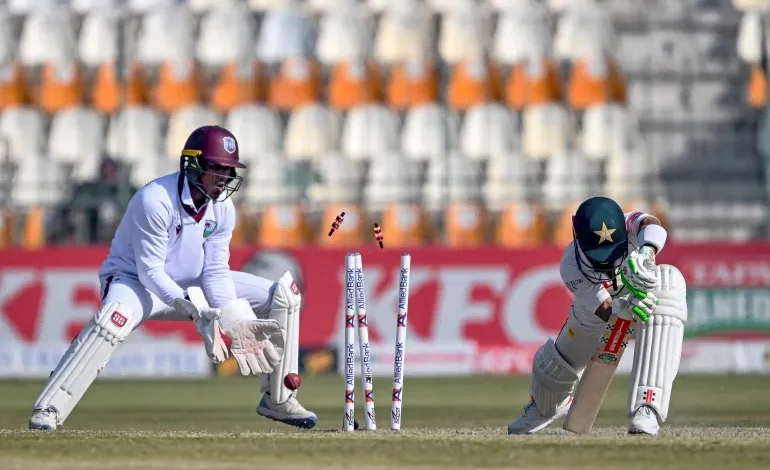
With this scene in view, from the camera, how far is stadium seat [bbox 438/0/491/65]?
19188 mm

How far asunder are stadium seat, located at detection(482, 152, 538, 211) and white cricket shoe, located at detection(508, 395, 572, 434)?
8623 mm

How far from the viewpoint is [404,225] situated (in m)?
16.9

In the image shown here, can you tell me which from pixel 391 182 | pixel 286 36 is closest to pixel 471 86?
pixel 391 182

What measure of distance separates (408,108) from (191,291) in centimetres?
1076

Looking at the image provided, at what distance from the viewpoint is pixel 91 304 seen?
16.4 m

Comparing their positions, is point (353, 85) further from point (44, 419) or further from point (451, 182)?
point (44, 419)

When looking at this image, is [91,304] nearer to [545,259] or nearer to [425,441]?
[545,259]

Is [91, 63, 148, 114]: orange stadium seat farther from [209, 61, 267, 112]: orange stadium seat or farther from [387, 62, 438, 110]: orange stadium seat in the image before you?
[387, 62, 438, 110]: orange stadium seat

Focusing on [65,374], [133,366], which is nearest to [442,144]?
[133,366]

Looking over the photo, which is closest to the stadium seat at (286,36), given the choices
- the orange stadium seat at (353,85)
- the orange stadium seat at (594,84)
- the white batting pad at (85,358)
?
the orange stadium seat at (353,85)

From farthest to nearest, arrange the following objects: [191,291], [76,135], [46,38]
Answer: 1. [46,38]
2. [76,135]
3. [191,291]

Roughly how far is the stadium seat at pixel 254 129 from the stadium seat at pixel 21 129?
2.71 m

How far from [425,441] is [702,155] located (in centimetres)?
1183

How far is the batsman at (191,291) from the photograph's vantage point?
7.91 meters
